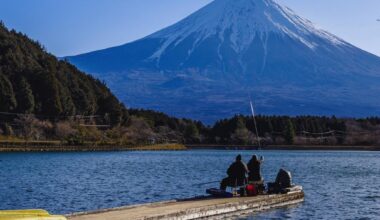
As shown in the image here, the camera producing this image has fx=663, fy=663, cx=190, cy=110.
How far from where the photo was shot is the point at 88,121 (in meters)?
110

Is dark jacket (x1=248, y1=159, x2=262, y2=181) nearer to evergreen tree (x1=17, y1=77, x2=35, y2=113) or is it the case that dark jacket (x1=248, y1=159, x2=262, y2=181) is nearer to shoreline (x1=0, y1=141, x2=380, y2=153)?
shoreline (x1=0, y1=141, x2=380, y2=153)

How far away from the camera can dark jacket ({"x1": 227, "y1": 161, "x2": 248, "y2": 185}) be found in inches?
985

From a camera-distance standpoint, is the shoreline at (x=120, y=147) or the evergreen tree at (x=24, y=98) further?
the evergreen tree at (x=24, y=98)

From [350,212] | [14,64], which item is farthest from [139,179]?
[14,64]

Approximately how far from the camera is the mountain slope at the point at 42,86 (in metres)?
93.9

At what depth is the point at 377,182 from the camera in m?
40.1

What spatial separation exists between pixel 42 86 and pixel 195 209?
7983cm

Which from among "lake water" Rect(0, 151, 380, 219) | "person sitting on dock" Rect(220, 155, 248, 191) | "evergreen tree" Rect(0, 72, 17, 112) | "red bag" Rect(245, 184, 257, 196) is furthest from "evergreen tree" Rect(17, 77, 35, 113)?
"person sitting on dock" Rect(220, 155, 248, 191)

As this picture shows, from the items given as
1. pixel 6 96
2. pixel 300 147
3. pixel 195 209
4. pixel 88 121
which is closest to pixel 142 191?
pixel 195 209

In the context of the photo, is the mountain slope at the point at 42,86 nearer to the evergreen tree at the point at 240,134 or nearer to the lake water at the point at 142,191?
the evergreen tree at the point at 240,134

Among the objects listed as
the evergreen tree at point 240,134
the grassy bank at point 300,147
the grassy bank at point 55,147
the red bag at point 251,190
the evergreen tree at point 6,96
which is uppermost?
the evergreen tree at point 6,96

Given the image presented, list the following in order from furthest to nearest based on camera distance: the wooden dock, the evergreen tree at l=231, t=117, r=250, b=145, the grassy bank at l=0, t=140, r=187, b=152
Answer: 1. the evergreen tree at l=231, t=117, r=250, b=145
2. the grassy bank at l=0, t=140, r=187, b=152
3. the wooden dock

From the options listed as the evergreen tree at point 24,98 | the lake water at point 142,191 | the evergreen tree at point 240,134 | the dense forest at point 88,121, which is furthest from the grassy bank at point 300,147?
the lake water at point 142,191

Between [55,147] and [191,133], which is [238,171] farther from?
[191,133]
